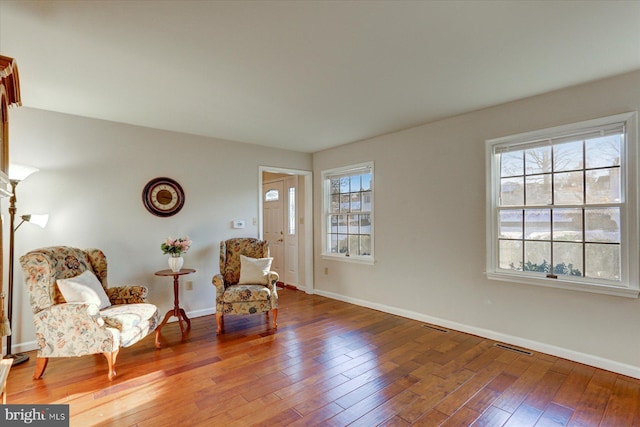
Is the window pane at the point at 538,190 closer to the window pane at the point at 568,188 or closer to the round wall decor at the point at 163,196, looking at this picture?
the window pane at the point at 568,188

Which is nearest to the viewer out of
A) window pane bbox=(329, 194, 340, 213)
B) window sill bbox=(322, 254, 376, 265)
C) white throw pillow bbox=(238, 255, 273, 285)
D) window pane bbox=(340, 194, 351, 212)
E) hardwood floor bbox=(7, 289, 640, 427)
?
hardwood floor bbox=(7, 289, 640, 427)

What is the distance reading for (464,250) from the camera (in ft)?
11.3

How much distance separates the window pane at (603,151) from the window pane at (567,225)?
43 centimetres

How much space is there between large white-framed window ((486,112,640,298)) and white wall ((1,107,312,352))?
3291mm

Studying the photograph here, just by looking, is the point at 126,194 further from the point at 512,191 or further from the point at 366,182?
the point at 512,191

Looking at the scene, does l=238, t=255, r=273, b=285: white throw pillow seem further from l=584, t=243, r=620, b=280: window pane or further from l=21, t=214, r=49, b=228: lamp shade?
l=584, t=243, r=620, b=280: window pane

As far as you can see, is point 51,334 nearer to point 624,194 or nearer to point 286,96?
point 286,96

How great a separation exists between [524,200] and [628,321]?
A: 1.26 meters

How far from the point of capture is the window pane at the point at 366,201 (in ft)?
14.9

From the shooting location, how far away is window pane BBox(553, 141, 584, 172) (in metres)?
2.77

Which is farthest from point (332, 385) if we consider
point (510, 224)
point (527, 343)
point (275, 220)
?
point (275, 220)

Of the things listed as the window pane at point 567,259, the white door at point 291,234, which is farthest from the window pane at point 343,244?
the window pane at point 567,259

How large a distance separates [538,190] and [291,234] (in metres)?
3.98

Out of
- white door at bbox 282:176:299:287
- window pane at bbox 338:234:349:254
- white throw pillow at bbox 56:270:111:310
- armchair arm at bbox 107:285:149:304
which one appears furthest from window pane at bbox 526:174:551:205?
white throw pillow at bbox 56:270:111:310
